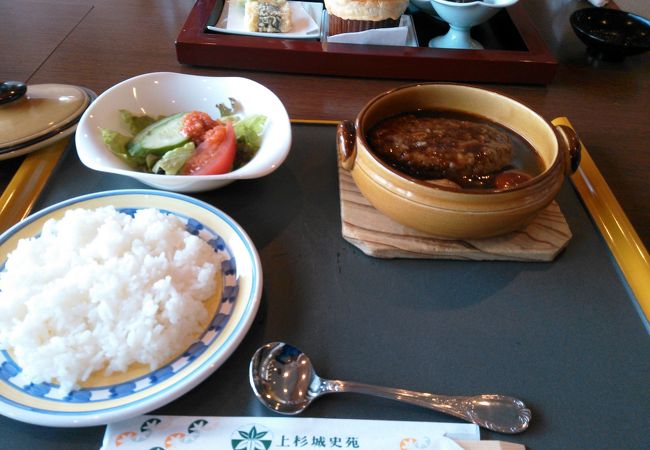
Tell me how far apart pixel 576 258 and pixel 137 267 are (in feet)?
3.25

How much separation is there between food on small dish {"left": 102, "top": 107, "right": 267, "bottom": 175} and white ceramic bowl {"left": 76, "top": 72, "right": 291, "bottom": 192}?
0.12 ft

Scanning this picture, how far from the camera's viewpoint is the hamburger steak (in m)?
1.06

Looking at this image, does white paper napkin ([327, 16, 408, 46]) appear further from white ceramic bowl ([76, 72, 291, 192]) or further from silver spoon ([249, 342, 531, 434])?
silver spoon ([249, 342, 531, 434])

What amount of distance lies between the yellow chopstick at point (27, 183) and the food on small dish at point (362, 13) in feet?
3.52

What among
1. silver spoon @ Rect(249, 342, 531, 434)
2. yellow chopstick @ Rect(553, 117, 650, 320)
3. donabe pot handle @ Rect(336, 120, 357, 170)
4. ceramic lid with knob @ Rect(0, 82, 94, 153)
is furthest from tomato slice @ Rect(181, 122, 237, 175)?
yellow chopstick @ Rect(553, 117, 650, 320)

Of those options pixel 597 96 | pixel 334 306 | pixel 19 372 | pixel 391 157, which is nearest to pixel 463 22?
pixel 597 96

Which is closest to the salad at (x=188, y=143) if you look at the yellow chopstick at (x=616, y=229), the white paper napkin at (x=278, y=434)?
the white paper napkin at (x=278, y=434)

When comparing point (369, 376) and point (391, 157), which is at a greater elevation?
point (391, 157)

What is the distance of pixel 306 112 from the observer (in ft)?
5.08

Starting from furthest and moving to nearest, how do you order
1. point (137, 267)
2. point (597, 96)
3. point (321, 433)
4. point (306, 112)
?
point (597, 96) → point (306, 112) → point (137, 267) → point (321, 433)

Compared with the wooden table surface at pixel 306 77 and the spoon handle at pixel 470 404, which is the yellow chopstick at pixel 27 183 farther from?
the spoon handle at pixel 470 404

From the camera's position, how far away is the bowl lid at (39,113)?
1.25 m

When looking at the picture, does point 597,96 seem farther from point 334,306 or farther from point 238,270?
point 238,270

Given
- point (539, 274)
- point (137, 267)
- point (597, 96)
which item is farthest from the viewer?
point (597, 96)
